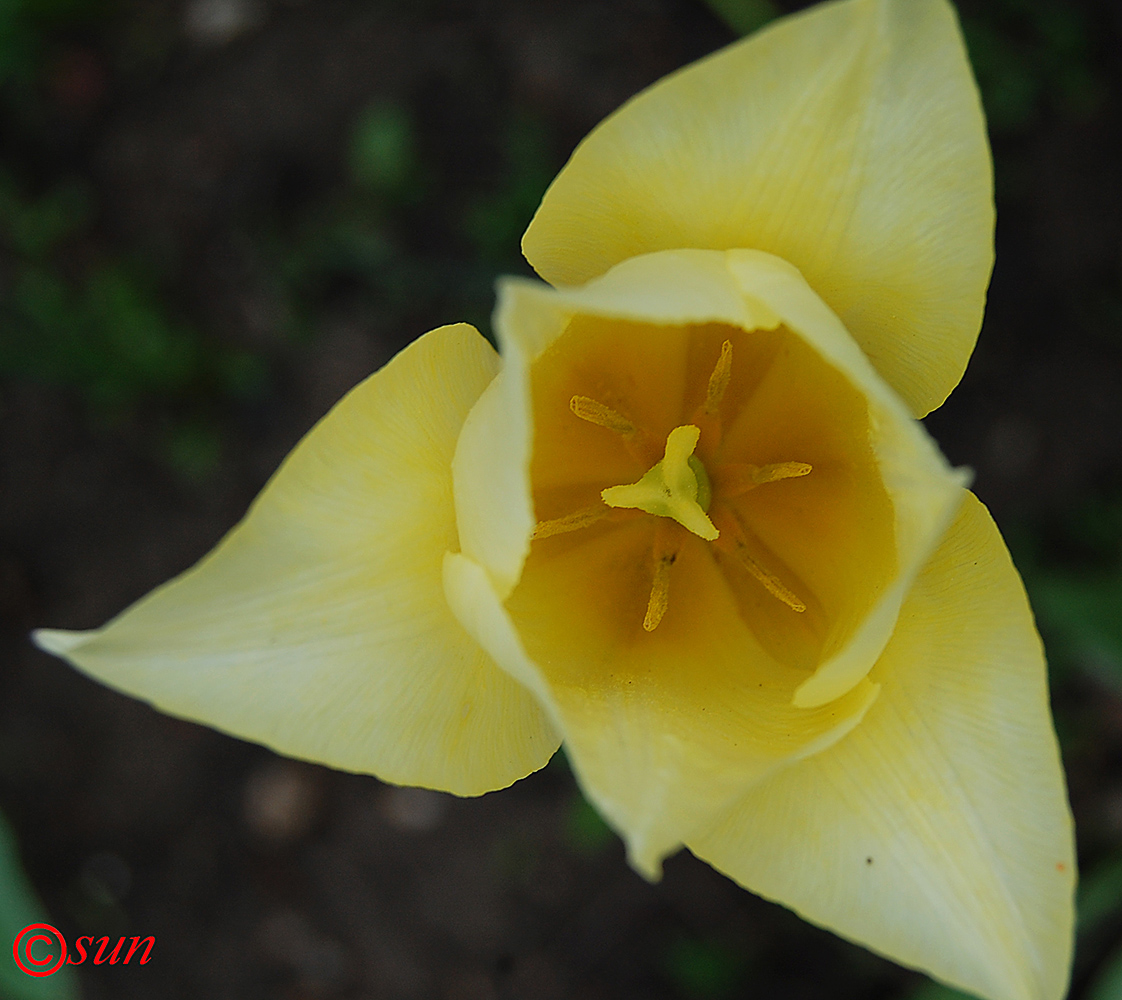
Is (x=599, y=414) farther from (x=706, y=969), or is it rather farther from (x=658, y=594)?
(x=706, y=969)

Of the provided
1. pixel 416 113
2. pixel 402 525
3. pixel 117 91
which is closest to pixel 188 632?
pixel 402 525

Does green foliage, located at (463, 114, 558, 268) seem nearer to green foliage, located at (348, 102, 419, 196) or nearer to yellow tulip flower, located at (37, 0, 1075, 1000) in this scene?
green foliage, located at (348, 102, 419, 196)

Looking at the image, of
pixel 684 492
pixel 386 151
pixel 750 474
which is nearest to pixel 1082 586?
pixel 750 474

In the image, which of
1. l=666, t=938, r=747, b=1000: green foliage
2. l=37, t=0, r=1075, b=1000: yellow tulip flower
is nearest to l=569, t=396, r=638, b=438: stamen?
l=37, t=0, r=1075, b=1000: yellow tulip flower

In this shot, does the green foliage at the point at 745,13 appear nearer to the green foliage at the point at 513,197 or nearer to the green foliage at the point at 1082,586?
the green foliage at the point at 513,197

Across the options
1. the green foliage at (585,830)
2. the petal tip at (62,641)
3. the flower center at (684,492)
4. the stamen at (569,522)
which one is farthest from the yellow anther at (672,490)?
the green foliage at (585,830)

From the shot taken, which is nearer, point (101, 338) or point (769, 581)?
point (769, 581)
